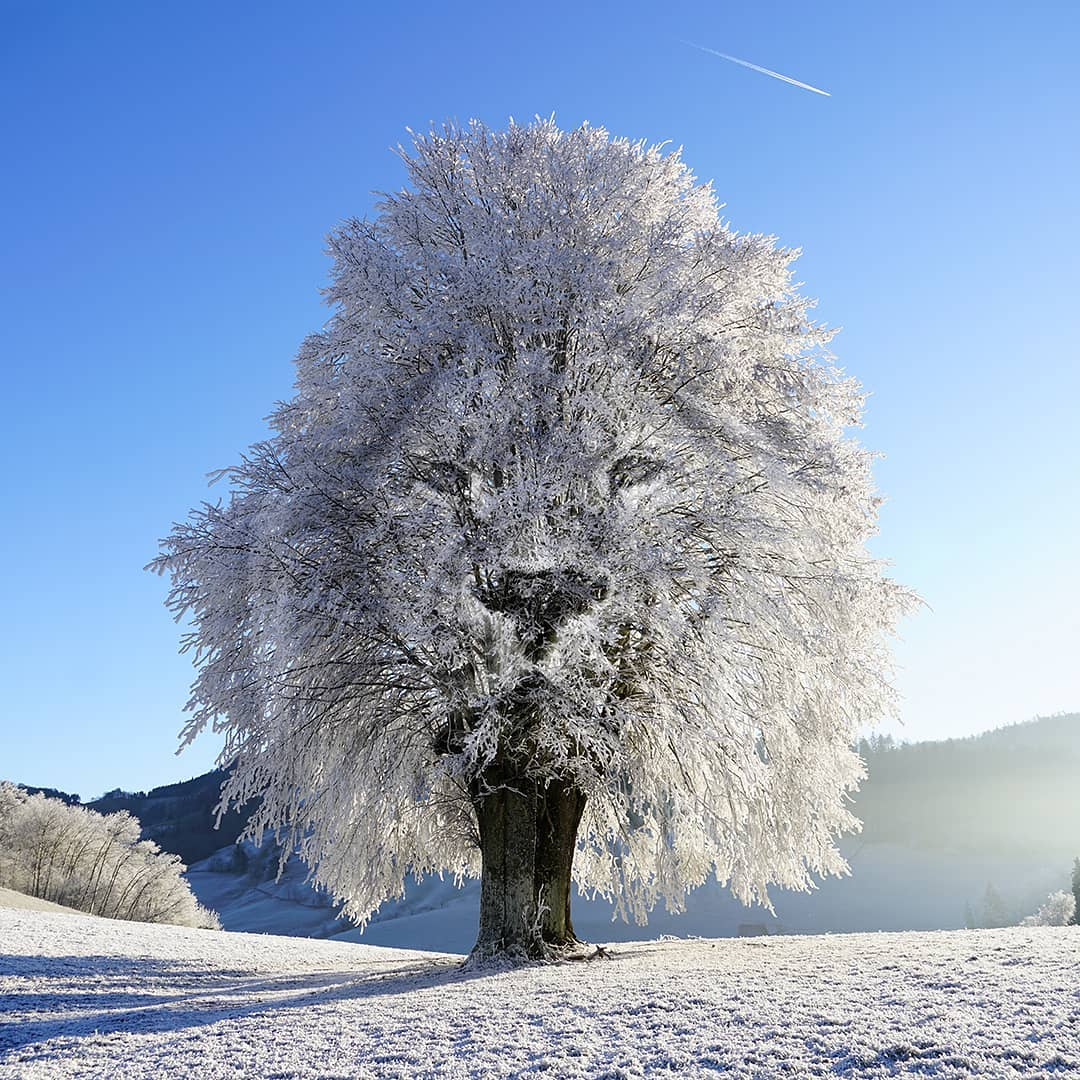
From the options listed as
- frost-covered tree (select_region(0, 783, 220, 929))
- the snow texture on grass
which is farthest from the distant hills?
the snow texture on grass

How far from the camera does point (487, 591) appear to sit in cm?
1176

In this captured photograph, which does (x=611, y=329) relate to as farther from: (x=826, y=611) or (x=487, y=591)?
(x=826, y=611)

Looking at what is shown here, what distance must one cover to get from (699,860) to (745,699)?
4.47m

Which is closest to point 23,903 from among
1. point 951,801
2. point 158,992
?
point 158,992

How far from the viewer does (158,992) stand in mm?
11117

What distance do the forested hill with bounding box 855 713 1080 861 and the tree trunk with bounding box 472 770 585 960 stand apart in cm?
12456

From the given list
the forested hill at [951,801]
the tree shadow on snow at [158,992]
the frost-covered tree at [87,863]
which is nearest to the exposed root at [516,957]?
the tree shadow on snow at [158,992]

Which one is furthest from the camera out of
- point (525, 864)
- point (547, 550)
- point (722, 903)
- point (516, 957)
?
point (722, 903)

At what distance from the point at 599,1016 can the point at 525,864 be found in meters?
4.32

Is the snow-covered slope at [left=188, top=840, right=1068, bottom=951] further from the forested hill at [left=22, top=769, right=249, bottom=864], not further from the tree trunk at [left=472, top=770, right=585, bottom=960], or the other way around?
the tree trunk at [left=472, top=770, right=585, bottom=960]

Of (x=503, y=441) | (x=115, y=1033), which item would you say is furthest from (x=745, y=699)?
(x=115, y=1033)

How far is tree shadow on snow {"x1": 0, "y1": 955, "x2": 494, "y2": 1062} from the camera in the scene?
344 inches

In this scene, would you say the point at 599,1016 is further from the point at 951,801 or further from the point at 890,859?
the point at 951,801

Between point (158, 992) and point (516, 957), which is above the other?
point (516, 957)
